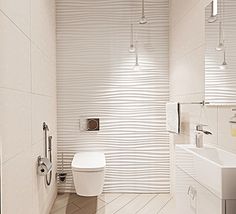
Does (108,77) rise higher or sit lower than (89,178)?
higher

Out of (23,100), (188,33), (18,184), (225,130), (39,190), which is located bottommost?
(39,190)

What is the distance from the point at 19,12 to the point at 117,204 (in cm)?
212

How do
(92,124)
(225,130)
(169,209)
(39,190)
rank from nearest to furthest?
(225,130)
(39,190)
(169,209)
(92,124)

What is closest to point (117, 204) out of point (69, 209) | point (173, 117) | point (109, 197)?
point (109, 197)

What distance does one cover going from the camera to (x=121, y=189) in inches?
121

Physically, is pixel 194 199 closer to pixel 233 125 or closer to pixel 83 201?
pixel 233 125

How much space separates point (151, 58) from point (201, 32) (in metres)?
1.06

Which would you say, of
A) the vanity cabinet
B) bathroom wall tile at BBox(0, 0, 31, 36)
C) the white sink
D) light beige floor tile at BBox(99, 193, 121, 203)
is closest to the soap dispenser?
the white sink

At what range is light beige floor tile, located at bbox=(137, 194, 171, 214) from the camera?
2.57 m

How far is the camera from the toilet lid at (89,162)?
2322 millimetres

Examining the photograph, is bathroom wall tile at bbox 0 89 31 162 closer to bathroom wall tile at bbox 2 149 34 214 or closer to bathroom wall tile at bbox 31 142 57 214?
bathroom wall tile at bbox 2 149 34 214

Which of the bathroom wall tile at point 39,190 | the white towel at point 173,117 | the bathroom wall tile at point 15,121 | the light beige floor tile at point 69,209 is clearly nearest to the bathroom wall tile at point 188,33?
the white towel at point 173,117

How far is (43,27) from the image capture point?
2.29 metres

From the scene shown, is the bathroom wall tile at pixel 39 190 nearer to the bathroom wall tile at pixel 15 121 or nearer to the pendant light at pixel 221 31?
the bathroom wall tile at pixel 15 121
